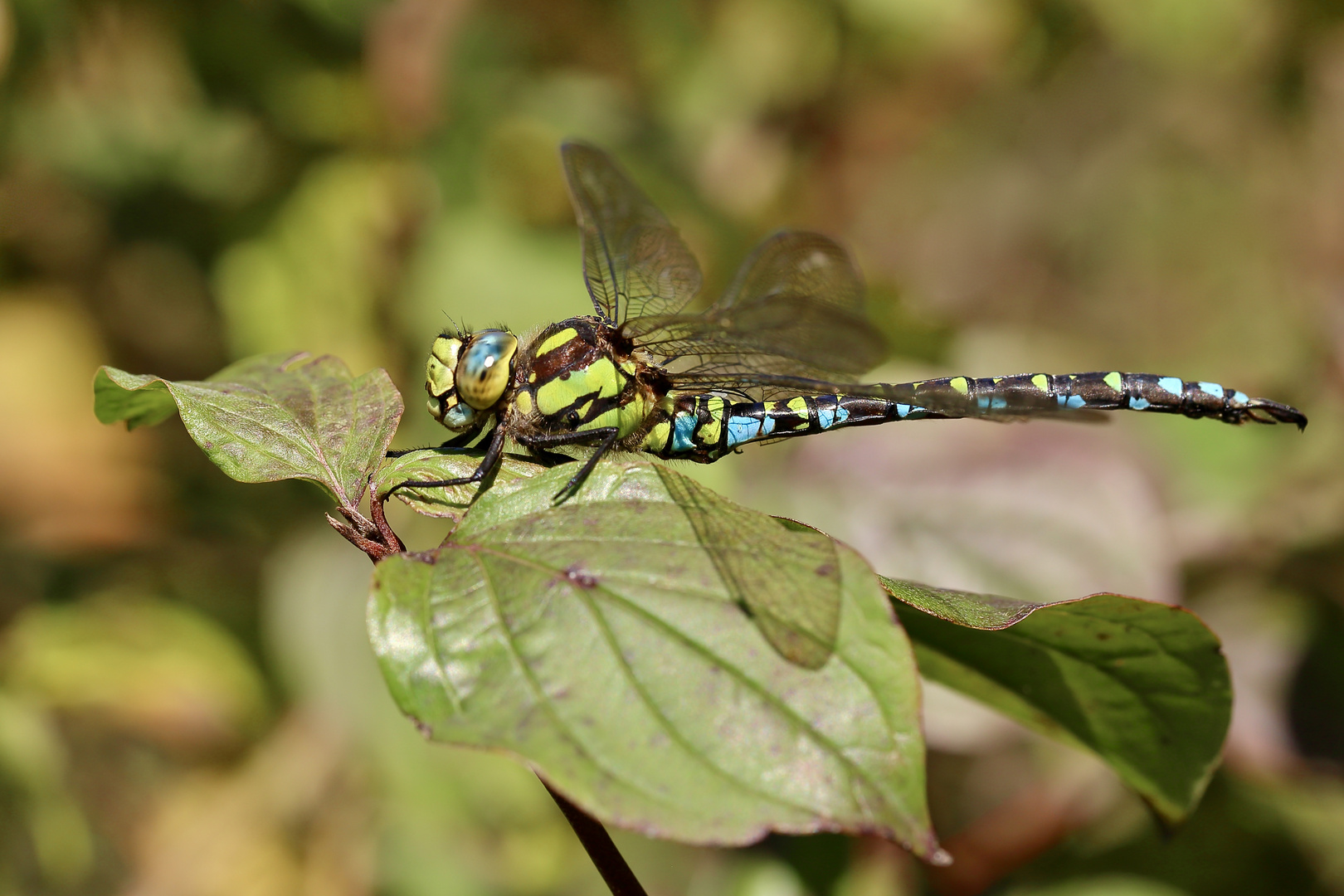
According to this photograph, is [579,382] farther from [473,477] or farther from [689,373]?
[473,477]

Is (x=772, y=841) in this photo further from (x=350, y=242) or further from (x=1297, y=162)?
(x=1297, y=162)

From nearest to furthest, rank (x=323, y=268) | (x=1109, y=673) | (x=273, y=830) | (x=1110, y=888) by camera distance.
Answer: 1. (x=1109, y=673)
2. (x=1110, y=888)
3. (x=273, y=830)
4. (x=323, y=268)

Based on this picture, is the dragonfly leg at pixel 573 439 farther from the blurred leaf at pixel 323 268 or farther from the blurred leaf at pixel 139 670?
the blurred leaf at pixel 139 670

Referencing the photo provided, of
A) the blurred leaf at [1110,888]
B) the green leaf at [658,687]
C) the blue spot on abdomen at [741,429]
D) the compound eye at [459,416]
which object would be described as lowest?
the blurred leaf at [1110,888]

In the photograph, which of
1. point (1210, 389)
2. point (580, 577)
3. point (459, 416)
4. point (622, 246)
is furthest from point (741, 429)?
point (580, 577)

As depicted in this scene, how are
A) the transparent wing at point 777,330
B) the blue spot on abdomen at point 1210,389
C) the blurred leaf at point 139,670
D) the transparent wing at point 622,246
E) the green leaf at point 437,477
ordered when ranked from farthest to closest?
the blurred leaf at point 139,670
the blue spot on abdomen at point 1210,389
the transparent wing at point 622,246
the transparent wing at point 777,330
the green leaf at point 437,477

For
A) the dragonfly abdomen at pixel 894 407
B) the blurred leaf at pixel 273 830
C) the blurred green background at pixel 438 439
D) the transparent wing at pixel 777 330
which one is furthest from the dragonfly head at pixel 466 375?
the blurred leaf at pixel 273 830

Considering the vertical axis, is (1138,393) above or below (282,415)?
above

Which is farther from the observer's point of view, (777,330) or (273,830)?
(273,830)
